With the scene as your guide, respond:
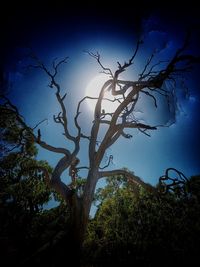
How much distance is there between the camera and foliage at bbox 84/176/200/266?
7.45 meters

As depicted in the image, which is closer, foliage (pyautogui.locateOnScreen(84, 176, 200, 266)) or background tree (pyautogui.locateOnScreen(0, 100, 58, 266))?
foliage (pyautogui.locateOnScreen(84, 176, 200, 266))

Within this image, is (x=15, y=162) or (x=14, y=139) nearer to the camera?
(x=14, y=139)

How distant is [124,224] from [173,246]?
253 cm

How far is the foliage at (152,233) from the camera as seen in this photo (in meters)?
7.45

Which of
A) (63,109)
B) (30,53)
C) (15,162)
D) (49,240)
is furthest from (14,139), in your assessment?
(49,240)

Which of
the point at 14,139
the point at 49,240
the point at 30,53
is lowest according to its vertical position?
the point at 49,240

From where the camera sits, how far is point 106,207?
1184 cm

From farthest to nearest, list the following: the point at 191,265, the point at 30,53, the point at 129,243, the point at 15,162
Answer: the point at 15,162
the point at 30,53
the point at 129,243
the point at 191,265

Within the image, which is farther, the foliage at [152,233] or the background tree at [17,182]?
the background tree at [17,182]

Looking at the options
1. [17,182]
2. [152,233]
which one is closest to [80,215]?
[152,233]

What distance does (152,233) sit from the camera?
8352 mm

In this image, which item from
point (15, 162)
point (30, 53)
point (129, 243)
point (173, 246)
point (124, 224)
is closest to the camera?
point (173, 246)

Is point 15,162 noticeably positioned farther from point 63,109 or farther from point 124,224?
point 124,224

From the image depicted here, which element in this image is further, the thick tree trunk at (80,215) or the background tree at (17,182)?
the background tree at (17,182)
